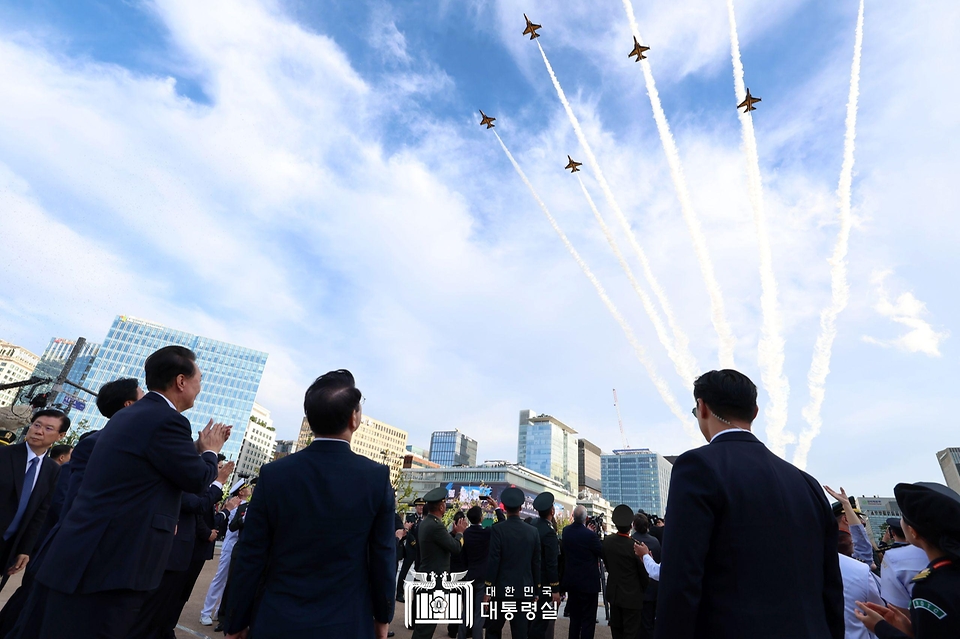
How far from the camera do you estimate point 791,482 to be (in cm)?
242

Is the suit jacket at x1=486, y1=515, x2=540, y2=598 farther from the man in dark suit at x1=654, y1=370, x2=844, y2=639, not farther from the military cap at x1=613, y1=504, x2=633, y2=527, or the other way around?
the man in dark suit at x1=654, y1=370, x2=844, y2=639

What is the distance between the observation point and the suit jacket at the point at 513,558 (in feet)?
22.7

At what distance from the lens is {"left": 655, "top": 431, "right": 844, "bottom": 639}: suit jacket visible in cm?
210

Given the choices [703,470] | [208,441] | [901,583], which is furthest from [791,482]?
[208,441]

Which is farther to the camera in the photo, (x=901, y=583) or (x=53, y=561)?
(x=901, y=583)

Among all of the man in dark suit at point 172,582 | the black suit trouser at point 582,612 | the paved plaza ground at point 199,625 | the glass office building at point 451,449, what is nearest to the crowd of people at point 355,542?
the man in dark suit at point 172,582

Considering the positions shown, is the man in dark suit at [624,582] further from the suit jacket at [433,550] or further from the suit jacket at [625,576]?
the suit jacket at [433,550]

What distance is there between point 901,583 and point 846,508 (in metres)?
3.45

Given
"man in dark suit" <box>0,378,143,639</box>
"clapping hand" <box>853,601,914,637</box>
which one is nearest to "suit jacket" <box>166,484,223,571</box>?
"man in dark suit" <box>0,378,143,639</box>

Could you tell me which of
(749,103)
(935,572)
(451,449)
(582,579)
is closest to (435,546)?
(582,579)

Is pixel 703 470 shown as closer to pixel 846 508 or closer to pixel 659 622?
pixel 659 622

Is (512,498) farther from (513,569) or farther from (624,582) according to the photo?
(624,582)

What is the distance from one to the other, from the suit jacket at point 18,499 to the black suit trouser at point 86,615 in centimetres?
358

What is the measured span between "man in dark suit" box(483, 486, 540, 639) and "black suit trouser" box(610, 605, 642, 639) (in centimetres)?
133
